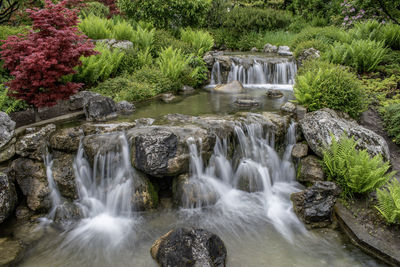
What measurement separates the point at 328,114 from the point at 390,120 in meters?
2.86

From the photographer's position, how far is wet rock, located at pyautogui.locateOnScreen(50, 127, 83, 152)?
6070 millimetres

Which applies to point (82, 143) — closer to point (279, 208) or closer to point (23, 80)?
point (23, 80)

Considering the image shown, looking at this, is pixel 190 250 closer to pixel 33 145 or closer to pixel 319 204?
pixel 319 204

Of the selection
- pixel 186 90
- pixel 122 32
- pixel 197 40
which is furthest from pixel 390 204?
pixel 197 40

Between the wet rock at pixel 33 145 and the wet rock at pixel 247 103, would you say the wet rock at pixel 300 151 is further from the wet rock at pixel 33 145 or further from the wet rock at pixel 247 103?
the wet rock at pixel 33 145

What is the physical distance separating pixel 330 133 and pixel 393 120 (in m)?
3.28

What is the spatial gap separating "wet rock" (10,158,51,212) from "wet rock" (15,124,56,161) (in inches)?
6.1

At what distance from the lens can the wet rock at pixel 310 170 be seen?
6.40 metres

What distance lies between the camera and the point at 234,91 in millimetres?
11797

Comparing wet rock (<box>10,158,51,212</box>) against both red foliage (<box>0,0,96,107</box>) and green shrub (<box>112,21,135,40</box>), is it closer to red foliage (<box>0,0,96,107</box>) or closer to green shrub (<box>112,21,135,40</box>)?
red foliage (<box>0,0,96,107</box>)

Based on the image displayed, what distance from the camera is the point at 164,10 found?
603 inches

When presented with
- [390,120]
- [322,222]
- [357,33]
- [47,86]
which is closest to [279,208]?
[322,222]

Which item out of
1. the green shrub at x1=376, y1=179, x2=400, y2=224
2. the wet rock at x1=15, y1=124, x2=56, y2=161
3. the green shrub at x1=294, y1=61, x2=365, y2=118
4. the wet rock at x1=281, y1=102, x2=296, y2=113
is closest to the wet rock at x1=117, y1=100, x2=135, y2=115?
the wet rock at x1=15, y1=124, x2=56, y2=161

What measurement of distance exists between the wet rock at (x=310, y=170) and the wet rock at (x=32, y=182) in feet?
19.6
